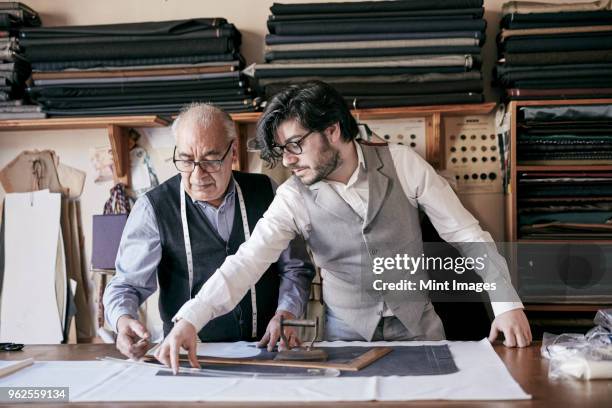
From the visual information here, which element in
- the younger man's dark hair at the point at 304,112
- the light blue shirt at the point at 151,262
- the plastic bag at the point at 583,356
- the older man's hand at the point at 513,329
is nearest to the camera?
the plastic bag at the point at 583,356

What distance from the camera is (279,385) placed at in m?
1.30

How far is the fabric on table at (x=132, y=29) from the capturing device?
2623 mm

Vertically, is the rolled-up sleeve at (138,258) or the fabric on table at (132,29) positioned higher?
the fabric on table at (132,29)

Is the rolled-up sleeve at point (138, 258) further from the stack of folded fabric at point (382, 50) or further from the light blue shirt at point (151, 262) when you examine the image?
Answer: the stack of folded fabric at point (382, 50)

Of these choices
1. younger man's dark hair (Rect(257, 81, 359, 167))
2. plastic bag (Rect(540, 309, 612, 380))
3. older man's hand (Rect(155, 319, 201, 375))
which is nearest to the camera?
plastic bag (Rect(540, 309, 612, 380))

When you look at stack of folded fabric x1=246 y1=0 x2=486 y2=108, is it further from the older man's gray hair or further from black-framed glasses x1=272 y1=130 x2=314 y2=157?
black-framed glasses x1=272 y1=130 x2=314 y2=157

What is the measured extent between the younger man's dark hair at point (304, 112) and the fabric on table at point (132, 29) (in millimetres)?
975

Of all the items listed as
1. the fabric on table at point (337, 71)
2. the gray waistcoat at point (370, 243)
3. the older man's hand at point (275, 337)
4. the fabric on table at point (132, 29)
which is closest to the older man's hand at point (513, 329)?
the gray waistcoat at point (370, 243)

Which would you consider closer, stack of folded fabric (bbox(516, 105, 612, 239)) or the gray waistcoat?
the gray waistcoat

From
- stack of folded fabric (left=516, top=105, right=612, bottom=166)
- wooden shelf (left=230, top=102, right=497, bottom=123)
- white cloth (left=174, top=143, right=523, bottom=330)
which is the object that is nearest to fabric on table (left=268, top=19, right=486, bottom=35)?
wooden shelf (left=230, top=102, right=497, bottom=123)

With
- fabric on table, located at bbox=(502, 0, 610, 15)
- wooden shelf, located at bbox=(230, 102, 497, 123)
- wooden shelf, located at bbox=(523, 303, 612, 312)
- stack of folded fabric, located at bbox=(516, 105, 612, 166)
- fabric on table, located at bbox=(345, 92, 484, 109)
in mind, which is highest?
fabric on table, located at bbox=(502, 0, 610, 15)

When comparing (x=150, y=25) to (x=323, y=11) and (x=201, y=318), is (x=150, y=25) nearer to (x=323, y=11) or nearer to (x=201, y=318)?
(x=323, y=11)

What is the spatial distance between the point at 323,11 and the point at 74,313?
1.93 m

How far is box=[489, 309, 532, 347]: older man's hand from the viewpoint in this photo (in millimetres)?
1577
